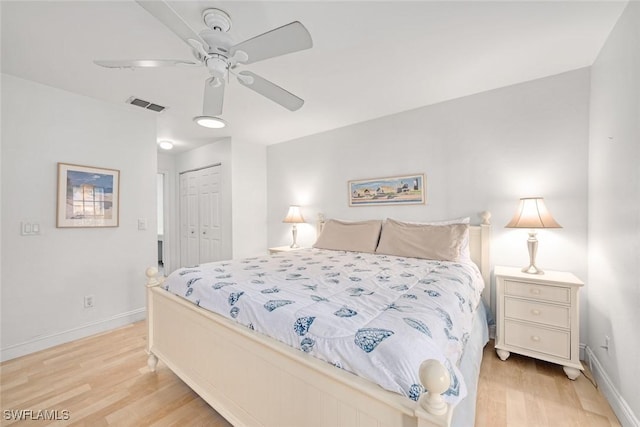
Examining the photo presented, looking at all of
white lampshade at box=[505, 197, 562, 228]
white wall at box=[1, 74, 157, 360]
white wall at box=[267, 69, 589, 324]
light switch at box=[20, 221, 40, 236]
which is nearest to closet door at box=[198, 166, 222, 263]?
white wall at box=[1, 74, 157, 360]

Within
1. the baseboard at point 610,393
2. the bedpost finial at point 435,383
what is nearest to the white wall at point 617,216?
the baseboard at point 610,393

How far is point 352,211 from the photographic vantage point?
3467 mm

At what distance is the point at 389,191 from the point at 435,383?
8.55ft

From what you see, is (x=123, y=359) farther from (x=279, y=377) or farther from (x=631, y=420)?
(x=631, y=420)

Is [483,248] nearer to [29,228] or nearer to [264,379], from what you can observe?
[264,379]

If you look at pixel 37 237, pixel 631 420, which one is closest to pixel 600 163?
pixel 631 420

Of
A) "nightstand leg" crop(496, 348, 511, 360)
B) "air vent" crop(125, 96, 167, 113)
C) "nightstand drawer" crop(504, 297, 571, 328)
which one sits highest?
"air vent" crop(125, 96, 167, 113)

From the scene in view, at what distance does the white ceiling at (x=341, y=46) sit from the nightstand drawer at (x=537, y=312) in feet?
6.21

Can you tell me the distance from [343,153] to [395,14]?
205 centimetres

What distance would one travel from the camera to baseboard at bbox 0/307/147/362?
7.16 feet

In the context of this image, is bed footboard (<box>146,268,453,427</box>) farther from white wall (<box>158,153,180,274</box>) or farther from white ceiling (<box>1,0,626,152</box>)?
white wall (<box>158,153,180,274</box>)

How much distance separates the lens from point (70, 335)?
8.13ft

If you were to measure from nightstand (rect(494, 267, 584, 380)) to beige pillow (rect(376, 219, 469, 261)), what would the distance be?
41 centimetres

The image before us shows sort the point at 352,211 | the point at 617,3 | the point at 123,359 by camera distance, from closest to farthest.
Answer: the point at 617,3 → the point at 123,359 → the point at 352,211
